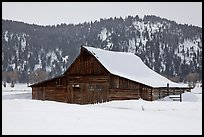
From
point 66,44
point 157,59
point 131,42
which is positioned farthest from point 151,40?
point 66,44

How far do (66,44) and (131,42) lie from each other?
3375 cm

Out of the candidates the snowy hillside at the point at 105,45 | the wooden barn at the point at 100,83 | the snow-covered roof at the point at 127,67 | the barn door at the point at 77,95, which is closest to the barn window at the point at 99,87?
the wooden barn at the point at 100,83

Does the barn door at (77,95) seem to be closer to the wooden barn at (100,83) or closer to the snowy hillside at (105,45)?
the wooden barn at (100,83)

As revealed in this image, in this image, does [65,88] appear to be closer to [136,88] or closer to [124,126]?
[136,88]

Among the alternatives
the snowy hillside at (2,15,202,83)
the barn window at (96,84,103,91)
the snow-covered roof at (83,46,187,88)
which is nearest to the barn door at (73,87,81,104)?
the barn window at (96,84,103,91)

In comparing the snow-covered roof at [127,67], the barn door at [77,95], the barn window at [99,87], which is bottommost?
the barn door at [77,95]

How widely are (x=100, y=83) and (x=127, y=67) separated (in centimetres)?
615

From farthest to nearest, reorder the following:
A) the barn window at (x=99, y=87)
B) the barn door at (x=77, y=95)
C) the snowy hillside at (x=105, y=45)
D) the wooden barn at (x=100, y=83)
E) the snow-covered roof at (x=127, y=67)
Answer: the snowy hillside at (x=105, y=45), the barn door at (x=77, y=95), the snow-covered roof at (x=127, y=67), the barn window at (x=99, y=87), the wooden barn at (x=100, y=83)

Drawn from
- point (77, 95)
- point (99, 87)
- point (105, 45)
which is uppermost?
point (105, 45)

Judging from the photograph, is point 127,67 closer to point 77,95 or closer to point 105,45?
point 77,95

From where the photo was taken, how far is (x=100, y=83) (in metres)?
32.8

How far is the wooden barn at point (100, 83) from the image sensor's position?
31422 millimetres

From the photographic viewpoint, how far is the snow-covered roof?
110 feet

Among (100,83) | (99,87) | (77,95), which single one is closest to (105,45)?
(77,95)
